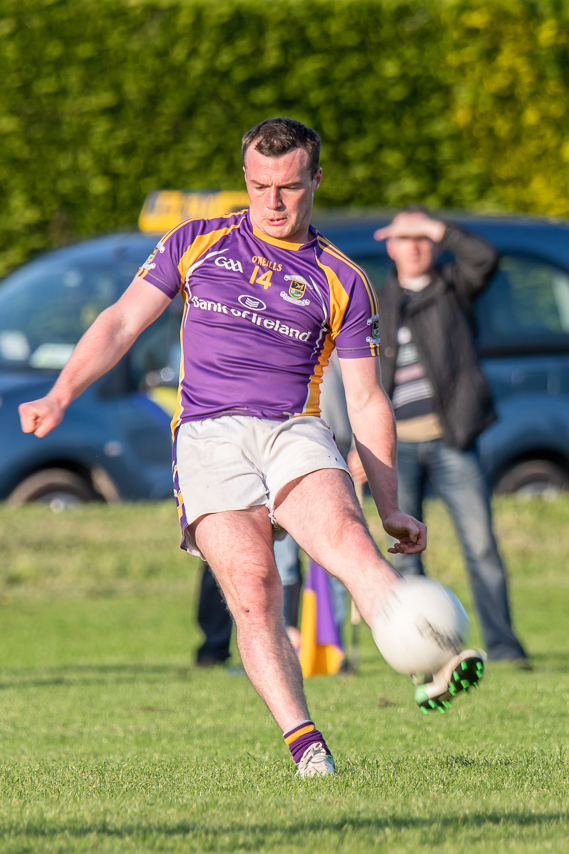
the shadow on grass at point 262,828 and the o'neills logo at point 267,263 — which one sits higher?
the o'neills logo at point 267,263

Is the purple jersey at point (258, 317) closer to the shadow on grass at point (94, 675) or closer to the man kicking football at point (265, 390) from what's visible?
the man kicking football at point (265, 390)

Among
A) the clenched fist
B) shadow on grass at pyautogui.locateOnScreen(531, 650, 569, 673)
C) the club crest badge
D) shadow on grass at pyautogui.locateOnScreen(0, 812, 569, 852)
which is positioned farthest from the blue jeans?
shadow on grass at pyautogui.locateOnScreen(0, 812, 569, 852)

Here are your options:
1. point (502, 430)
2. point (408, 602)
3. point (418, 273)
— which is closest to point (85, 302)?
point (502, 430)

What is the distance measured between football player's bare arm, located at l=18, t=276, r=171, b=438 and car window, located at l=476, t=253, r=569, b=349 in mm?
7554

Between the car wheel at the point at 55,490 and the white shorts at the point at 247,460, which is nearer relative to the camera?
the white shorts at the point at 247,460

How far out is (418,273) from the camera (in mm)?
7082

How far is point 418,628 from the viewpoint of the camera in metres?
3.36

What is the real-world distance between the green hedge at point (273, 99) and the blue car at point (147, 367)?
3.35 meters

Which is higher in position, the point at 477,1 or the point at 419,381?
the point at 477,1

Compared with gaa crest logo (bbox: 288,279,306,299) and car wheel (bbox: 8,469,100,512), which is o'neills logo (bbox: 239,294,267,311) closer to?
gaa crest logo (bbox: 288,279,306,299)

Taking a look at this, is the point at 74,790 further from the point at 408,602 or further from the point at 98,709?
the point at 98,709

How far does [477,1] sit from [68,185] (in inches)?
201

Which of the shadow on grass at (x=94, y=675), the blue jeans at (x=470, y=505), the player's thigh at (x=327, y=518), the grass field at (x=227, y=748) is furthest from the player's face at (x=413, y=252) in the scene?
the player's thigh at (x=327, y=518)

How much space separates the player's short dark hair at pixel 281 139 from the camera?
13.0 ft
